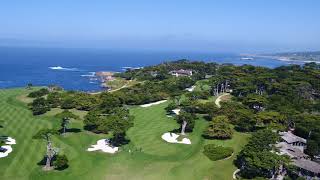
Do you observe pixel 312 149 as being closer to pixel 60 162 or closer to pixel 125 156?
pixel 125 156

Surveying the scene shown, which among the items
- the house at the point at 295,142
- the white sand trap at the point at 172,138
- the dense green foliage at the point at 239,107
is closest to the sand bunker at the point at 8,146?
the dense green foliage at the point at 239,107

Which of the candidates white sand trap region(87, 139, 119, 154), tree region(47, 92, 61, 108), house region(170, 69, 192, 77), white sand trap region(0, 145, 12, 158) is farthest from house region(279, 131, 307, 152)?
house region(170, 69, 192, 77)

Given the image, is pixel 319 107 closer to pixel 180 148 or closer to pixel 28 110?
pixel 180 148

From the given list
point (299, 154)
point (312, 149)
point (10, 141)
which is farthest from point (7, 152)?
point (312, 149)

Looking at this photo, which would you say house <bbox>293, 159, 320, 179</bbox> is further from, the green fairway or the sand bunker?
the sand bunker

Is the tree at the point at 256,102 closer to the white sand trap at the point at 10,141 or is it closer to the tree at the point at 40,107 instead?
the tree at the point at 40,107

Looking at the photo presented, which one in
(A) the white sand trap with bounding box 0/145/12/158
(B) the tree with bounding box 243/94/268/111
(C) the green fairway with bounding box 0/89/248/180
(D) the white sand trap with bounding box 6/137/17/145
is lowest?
(C) the green fairway with bounding box 0/89/248/180
